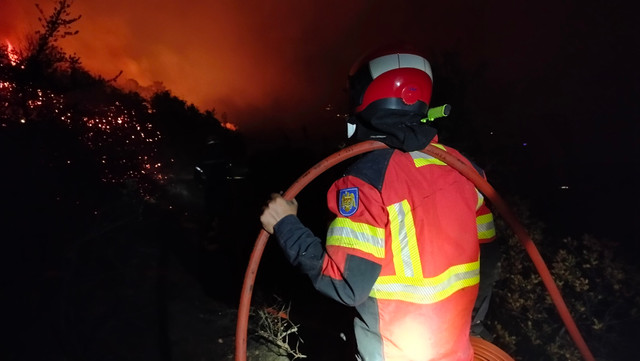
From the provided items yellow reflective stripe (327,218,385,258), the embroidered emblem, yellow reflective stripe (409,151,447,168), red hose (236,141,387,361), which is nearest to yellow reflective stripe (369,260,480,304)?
yellow reflective stripe (327,218,385,258)

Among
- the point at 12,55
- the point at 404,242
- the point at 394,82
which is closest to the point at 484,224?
the point at 404,242

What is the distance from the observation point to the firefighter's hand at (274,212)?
5.22 ft

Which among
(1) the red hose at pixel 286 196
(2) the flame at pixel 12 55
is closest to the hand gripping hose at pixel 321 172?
(1) the red hose at pixel 286 196

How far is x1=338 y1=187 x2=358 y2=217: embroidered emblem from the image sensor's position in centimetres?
135

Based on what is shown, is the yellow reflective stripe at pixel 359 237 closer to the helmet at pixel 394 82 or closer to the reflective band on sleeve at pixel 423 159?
the reflective band on sleeve at pixel 423 159

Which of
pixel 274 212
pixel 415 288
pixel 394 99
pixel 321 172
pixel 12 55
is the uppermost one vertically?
pixel 12 55

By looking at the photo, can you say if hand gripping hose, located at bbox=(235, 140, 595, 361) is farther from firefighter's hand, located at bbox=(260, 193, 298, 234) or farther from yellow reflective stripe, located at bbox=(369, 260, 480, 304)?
yellow reflective stripe, located at bbox=(369, 260, 480, 304)

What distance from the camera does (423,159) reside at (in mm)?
1532

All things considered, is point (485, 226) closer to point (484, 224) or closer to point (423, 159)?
point (484, 224)

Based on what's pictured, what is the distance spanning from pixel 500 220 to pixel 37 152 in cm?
920

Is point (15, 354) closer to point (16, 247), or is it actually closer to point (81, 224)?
point (16, 247)

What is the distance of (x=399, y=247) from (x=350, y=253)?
8.5 inches

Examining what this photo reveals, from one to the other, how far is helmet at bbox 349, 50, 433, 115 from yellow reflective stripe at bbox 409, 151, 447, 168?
231 millimetres

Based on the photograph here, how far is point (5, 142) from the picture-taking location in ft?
24.4
